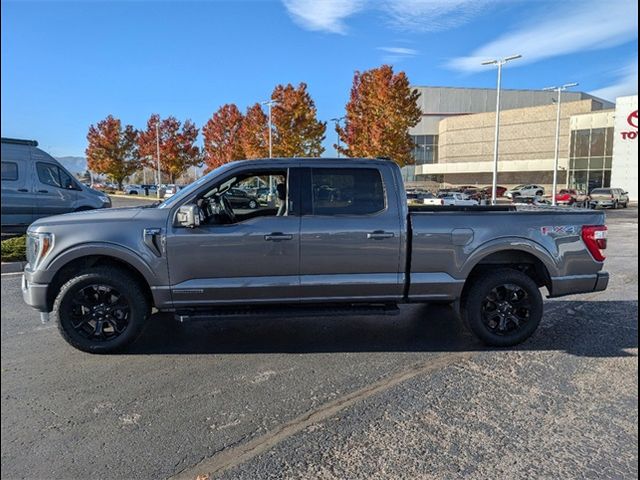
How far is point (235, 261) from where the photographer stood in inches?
175

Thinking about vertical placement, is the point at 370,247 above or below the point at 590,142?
below

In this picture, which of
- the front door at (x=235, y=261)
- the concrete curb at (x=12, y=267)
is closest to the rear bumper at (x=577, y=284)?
the front door at (x=235, y=261)

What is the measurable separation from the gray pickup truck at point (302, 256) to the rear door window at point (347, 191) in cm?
1

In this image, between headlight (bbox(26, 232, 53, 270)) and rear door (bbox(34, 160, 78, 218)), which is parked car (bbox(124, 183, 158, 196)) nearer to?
rear door (bbox(34, 160, 78, 218))

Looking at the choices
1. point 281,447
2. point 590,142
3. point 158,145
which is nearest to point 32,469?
point 281,447

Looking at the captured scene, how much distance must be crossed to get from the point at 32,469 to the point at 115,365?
1562 mm

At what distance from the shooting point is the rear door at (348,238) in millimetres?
4535

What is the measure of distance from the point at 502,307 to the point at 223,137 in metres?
44.4

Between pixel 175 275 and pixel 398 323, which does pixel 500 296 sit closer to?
pixel 398 323

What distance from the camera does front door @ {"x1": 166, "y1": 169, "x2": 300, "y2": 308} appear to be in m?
4.39

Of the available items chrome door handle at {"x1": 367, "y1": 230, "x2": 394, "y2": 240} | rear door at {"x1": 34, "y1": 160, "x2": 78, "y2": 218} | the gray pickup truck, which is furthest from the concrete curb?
chrome door handle at {"x1": 367, "y1": 230, "x2": 394, "y2": 240}

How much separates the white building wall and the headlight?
52.6 meters

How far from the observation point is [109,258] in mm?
4504

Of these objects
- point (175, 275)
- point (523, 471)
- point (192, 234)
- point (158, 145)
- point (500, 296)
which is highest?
point (158, 145)
